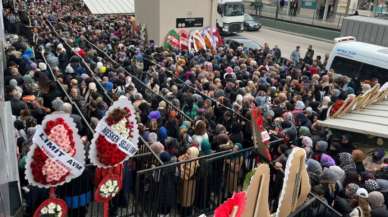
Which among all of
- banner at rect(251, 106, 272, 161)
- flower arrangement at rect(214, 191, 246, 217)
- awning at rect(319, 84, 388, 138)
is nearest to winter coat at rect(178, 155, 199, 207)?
banner at rect(251, 106, 272, 161)

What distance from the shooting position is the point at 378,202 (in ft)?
18.6

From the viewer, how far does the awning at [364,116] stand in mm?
8289

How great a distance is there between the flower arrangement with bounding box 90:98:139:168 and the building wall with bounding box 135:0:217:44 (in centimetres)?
1454

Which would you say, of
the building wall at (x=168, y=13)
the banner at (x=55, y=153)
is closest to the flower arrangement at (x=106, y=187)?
the banner at (x=55, y=153)

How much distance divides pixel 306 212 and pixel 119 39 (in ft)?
49.1

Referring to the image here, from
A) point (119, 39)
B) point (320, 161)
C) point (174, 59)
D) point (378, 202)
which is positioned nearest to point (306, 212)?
point (378, 202)

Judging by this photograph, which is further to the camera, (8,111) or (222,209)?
(8,111)

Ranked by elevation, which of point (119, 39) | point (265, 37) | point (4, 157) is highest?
point (4, 157)

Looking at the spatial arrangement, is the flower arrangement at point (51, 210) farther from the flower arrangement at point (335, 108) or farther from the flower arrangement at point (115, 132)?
the flower arrangement at point (335, 108)

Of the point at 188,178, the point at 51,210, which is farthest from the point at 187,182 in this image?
the point at 51,210

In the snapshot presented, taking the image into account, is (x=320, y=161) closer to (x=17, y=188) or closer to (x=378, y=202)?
(x=378, y=202)

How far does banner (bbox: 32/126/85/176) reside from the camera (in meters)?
4.39

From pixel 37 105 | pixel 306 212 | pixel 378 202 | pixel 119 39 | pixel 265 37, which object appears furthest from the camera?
pixel 265 37

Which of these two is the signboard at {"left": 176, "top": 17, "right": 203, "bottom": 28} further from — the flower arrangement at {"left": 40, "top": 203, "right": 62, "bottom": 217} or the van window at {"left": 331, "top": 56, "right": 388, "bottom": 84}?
the flower arrangement at {"left": 40, "top": 203, "right": 62, "bottom": 217}
